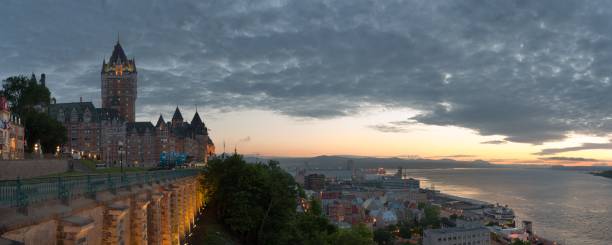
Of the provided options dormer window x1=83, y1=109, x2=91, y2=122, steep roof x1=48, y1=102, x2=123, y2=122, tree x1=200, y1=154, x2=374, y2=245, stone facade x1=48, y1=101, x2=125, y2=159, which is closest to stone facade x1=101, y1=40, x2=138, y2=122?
steep roof x1=48, y1=102, x2=123, y2=122

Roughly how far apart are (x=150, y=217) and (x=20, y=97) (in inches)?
2096

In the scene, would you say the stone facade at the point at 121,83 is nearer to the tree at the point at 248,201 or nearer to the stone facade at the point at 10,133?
the stone facade at the point at 10,133

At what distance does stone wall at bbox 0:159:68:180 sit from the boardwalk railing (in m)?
13.9

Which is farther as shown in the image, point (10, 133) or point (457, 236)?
point (457, 236)

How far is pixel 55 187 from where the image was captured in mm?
13008

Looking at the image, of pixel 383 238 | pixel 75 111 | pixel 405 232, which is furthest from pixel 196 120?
pixel 383 238

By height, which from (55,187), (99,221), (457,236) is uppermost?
(55,187)

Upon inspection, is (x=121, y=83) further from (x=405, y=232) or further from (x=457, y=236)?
(x=457, y=236)

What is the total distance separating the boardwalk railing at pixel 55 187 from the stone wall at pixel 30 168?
547 inches

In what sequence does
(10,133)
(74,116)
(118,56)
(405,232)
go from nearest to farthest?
(10,133) < (405,232) < (74,116) < (118,56)

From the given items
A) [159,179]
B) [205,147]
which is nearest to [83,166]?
[159,179]

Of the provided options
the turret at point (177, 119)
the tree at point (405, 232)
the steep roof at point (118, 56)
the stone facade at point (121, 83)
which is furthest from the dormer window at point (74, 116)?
the tree at point (405, 232)

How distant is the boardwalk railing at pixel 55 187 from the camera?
35.6 ft

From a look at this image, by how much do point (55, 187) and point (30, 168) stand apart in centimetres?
2748
